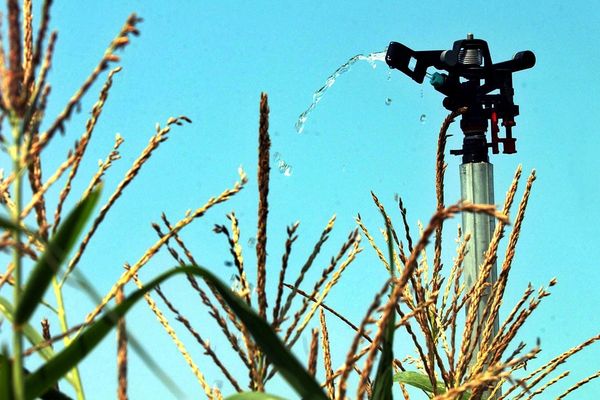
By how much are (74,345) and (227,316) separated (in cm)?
23

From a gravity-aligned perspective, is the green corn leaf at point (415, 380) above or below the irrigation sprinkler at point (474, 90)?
below

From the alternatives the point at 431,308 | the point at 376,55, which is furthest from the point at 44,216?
the point at 376,55

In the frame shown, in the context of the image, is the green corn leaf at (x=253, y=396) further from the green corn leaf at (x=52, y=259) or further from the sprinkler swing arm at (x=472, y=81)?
the sprinkler swing arm at (x=472, y=81)

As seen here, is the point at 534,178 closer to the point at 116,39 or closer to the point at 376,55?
the point at 116,39

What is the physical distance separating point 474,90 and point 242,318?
5279 mm

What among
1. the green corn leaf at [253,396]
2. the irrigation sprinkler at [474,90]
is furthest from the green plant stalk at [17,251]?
the irrigation sprinkler at [474,90]

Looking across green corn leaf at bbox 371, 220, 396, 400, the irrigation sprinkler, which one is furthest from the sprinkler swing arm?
green corn leaf at bbox 371, 220, 396, 400

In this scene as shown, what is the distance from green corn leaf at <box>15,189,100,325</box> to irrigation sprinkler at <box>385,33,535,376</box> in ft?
15.6

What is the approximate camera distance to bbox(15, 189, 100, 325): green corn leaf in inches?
24.4

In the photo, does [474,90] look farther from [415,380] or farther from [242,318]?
[242,318]

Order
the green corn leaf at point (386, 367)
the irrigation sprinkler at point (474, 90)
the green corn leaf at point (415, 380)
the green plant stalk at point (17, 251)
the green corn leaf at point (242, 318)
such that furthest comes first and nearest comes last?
the irrigation sprinkler at point (474, 90), the green corn leaf at point (415, 380), the green corn leaf at point (386, 367), the green corn leaf at point (242, 318), the green plant stalk at point (17, 251)

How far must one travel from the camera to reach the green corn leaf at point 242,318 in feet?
2.26

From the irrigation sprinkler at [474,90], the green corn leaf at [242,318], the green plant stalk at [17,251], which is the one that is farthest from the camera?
the irrigation sprinkler at [474,90]

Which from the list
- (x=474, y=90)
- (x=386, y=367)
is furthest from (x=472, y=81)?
(x=386, y=367)
